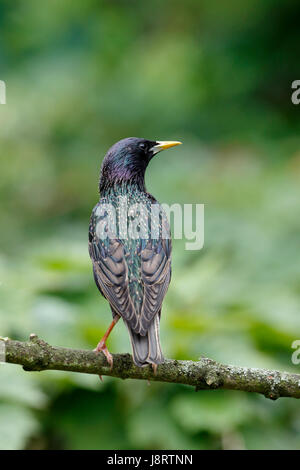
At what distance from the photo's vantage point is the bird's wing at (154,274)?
12.3ft

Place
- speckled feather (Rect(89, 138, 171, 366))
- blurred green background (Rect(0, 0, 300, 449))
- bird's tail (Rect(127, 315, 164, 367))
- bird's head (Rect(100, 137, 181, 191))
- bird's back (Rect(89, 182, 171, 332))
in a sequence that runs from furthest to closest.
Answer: blurred green background (Rect(0, 0, 300, 449)), bird's head (Rect(100, 137, 181, 191)), bird's back (Rect(89, 182, 171, 332)), speckled feather (Rect(89, 138, 171, 366)), bird's tail (Rect(127, 315, 164, 367))

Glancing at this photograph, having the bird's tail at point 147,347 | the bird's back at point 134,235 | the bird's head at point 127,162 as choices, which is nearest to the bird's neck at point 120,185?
the bird's head at point 127,162

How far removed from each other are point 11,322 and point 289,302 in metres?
2.30

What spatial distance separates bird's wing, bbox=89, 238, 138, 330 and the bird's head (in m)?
0.49

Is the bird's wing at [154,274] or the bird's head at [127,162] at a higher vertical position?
the bird's head at [127,162]

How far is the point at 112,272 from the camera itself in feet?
12.5

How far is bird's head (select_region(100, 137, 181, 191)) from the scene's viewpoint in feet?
13.7

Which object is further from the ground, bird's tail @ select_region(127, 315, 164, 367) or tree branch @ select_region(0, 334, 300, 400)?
bird's tail @ select_region(127, 315, 164, 367)

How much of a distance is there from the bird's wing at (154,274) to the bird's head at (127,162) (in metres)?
0.51

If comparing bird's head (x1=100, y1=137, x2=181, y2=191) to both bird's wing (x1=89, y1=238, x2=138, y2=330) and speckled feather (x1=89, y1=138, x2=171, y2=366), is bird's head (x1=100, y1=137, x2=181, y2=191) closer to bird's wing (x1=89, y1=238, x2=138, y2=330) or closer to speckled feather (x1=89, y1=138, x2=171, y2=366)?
speckled feather (x1=89, y1=138, x2=171, y2=366)

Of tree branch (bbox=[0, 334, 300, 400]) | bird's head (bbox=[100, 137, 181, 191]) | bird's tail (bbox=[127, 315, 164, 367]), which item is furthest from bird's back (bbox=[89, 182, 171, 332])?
tree branch (bbox=[0, 334, 300, 400])

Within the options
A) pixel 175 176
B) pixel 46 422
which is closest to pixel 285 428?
pixel 46 422

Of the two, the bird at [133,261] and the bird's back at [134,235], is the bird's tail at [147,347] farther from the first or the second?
the bird's back at [134,235]

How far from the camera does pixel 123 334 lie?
5285 millimetres
